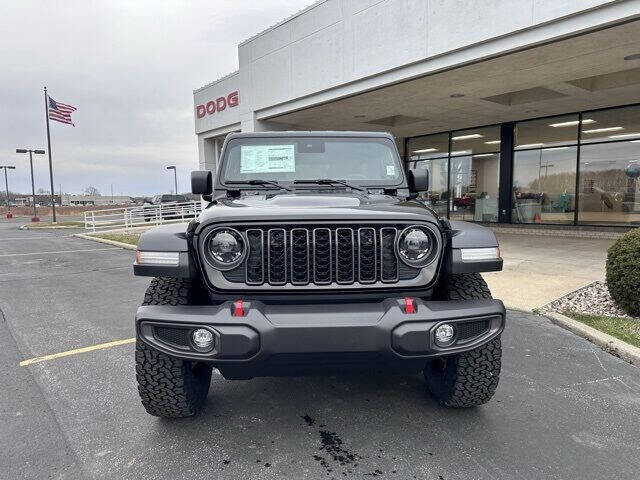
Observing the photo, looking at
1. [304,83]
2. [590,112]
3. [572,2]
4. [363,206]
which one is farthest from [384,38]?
[363,206]

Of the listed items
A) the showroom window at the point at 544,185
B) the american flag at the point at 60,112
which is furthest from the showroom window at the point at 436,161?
the american flag at the point at 60,112

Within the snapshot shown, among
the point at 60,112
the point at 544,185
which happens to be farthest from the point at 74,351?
the point at 60,112

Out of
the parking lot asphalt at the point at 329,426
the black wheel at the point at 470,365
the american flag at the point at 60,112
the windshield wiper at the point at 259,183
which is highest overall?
the american flag at the point at 60,112

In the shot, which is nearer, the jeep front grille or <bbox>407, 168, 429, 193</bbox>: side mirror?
the jeep front grille

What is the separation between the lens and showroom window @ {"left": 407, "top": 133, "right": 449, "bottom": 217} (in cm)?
1658

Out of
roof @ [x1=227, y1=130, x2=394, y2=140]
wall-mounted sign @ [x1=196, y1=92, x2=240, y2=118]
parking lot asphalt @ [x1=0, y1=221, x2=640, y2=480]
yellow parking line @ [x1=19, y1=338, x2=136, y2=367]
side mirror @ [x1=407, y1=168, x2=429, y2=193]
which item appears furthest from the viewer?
wall-mounted sign @ [x1=196, y1=92, x2=240, y2=118]

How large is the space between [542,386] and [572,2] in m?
6.20

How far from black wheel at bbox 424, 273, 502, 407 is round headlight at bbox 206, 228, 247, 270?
1.22 metres

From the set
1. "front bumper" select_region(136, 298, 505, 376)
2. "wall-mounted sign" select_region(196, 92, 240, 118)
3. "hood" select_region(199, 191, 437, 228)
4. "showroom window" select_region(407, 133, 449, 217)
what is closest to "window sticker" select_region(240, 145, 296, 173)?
"hood" select_region(199, 191, 437, 228)

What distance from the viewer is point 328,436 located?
253 centimetres

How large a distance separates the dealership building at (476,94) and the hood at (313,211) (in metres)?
6.22

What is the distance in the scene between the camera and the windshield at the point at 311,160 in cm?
339

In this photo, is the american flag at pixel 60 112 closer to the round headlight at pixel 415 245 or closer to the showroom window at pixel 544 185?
the showroom window at pixel 544 185

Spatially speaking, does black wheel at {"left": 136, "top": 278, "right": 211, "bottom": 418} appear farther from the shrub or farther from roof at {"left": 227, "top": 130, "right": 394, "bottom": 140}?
the shrub
